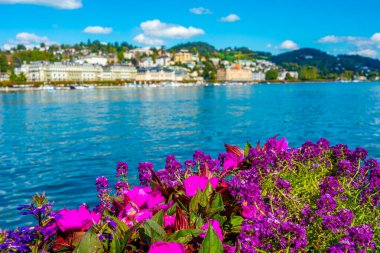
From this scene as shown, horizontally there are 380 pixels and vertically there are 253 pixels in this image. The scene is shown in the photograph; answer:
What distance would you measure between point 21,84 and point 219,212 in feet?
453

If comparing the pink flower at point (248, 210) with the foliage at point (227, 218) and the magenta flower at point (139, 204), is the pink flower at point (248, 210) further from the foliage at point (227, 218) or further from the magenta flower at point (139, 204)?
the magenta flower at point (139, 204)

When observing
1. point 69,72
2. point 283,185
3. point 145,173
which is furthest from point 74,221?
point 69,72

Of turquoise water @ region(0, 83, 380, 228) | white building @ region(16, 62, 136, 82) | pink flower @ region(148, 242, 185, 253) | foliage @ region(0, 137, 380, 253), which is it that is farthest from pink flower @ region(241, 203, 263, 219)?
white building @ region(16, 62, 136, 82)

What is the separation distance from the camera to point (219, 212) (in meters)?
2.18

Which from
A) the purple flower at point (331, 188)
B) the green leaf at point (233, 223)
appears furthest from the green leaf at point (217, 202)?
the purple flower at point (331, 188)

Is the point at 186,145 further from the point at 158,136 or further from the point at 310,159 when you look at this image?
the point at 310,159

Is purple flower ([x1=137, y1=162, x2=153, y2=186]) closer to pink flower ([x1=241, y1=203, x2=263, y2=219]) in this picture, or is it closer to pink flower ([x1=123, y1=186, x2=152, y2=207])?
pink flower ([x1=123, y1=186, x2=152, y2=207])

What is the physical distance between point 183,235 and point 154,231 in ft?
0.42

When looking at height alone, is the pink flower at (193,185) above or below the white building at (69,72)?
below

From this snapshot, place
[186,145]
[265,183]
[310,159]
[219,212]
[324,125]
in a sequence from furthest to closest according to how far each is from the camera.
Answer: [324,125] → [186,145] → [310,159] → [265,183] → [219,212]

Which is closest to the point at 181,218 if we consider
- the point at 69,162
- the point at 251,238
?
the point at 251,238

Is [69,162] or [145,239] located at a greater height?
[145,239]

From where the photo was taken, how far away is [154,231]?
174 centimetres

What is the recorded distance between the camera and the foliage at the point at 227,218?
1679 mm
